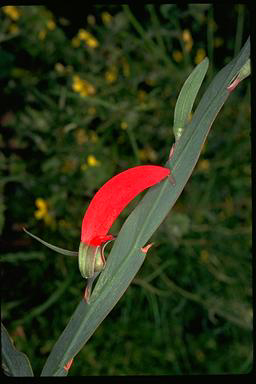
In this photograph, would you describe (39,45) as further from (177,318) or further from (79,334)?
(79,334)

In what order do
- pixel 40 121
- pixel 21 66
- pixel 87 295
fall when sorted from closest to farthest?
pixel 87 295
pixel 40 121
pixel 21 66

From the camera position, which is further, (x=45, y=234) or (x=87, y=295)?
(x=45, y=234)

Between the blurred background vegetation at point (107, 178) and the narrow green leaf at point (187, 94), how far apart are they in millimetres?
578

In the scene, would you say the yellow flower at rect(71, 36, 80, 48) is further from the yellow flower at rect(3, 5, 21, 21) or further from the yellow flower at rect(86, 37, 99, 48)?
the yellow flower at rect(3, 5, 21, 21)

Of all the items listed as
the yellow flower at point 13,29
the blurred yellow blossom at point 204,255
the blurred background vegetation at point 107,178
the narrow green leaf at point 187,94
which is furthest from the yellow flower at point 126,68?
the narrow green leaf at point 187,94

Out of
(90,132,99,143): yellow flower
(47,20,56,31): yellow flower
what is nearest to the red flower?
(90,132,99,143): yellow flower

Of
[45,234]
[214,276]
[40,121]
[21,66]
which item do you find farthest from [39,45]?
[214,276]

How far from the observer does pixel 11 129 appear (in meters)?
1.11

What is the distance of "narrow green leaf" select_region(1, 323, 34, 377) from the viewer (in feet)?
1.41

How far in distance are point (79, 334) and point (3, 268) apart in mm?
643

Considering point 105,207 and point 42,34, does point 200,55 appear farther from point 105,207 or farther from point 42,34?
point 105,207

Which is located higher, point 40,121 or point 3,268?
point 40,121

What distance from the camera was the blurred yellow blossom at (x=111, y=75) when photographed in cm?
113

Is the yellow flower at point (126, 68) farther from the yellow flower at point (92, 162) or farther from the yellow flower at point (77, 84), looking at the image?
the yellow flower at point (92, 162)
